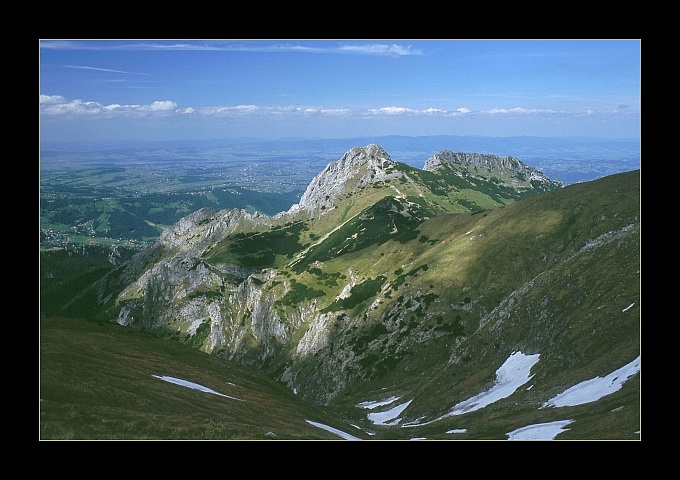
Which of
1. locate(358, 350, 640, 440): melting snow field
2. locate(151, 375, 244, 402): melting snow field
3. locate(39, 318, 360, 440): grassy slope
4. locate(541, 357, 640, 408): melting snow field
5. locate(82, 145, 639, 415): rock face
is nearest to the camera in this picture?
locate(39, 318, 360, 440): grassy slope

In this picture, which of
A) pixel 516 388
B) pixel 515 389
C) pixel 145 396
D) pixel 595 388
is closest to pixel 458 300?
pixel 516 388

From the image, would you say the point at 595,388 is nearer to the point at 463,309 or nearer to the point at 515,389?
the point at 515,389

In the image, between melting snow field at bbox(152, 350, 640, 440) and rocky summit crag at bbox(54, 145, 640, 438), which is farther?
rocky summit crag at bbox(54, 145, 640, 438)

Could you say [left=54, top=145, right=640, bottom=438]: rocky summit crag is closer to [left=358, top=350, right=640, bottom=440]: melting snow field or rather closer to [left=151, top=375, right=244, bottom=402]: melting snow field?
[left=358, top=350, right=640, bottom=440]: melting snow field

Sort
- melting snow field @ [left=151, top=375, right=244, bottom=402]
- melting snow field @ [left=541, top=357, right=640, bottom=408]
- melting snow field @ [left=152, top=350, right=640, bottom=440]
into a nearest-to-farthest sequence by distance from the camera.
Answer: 1. melting snow field @ [left=152, top=350, right=640, bottom=440]
2. melting snow field @ [left=541, top=357, right=640, bottom=408]
3. melting snow field @ [left=151, top=375, right=244, bottom=402]

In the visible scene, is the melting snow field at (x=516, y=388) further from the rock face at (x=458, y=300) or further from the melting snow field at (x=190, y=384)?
the melting snow field at (x=190, y=384)

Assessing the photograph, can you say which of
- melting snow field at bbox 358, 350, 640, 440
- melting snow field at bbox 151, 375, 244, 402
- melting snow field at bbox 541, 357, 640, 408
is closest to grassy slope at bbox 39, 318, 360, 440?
melting snow field at bbox 151, 375, 244, 402
